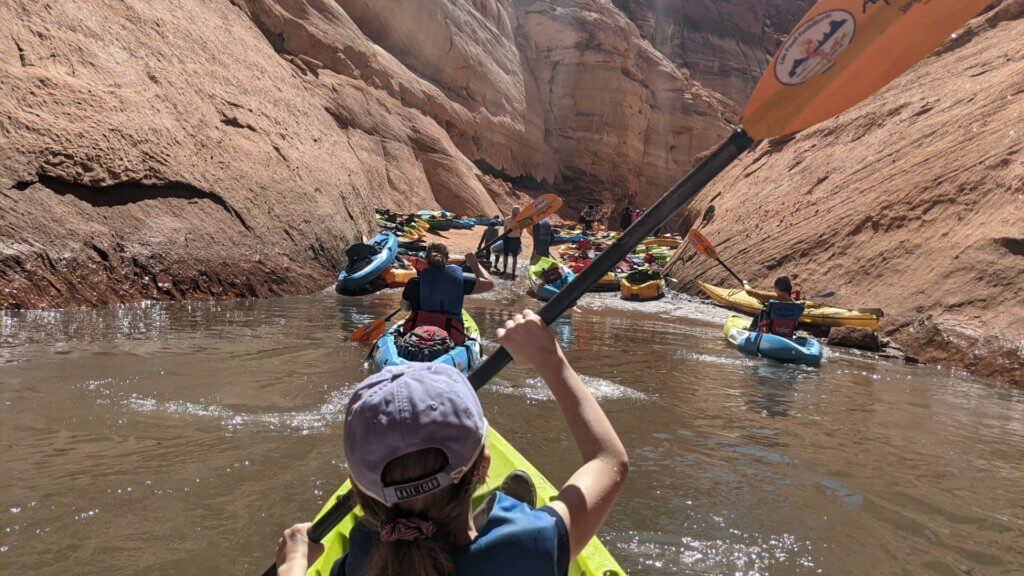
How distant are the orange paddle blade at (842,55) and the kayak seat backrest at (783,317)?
6567 mm

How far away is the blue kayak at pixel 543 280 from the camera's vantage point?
11.8 metres

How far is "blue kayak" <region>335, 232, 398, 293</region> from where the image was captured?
10836 millimetres

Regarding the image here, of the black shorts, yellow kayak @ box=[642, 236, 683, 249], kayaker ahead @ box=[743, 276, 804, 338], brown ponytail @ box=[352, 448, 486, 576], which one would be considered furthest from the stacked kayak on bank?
brown ponytail @ box=[352, 448, 486, 576]

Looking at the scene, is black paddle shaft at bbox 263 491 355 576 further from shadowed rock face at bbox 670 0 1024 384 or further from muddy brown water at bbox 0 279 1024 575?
shadowed rock face at bbox 670 0 1024 384

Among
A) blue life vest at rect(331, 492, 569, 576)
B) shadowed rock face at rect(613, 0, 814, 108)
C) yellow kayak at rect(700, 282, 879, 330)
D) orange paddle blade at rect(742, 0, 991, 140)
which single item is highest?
shadowed rock face at rect(613, 0, 814, 108)

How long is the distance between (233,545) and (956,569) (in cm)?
315

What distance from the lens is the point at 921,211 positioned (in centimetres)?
1006

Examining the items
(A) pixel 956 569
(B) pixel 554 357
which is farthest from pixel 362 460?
(A) pixel 956 569

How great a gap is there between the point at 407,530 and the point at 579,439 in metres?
0.47

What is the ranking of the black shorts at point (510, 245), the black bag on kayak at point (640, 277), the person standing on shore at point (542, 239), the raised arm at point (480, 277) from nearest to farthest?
the raised arm at point (480, 277), the black bag on kayak at point (640, 277), the person standing on shore at point (542, 239), the black shorts at point (510, 245)

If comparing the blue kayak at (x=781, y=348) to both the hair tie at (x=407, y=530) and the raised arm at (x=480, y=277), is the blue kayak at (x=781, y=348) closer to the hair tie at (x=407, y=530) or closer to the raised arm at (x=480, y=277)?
the raised arm at (x=480, y=277)

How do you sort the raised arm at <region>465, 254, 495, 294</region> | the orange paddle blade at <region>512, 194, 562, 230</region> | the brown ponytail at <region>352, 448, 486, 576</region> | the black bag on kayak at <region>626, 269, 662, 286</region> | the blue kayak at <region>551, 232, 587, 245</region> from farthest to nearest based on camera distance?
the blue kayak at <region>551, 232, 587, 245</region> → the black bag on kayak at <region>626, 269, 662, 286</region> → the orange paddle blade at <region>512, 194, 562, 230</region> → the raised arm at <region>465, 254, 495, 294</region> → the brown ponytail at <region>352, 448, 486, 576</region>

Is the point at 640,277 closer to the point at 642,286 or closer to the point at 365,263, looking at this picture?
the point at 642,286

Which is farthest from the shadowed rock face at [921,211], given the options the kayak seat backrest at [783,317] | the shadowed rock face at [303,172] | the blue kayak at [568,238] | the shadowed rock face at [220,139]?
the shadowed rock face at [220,139]
